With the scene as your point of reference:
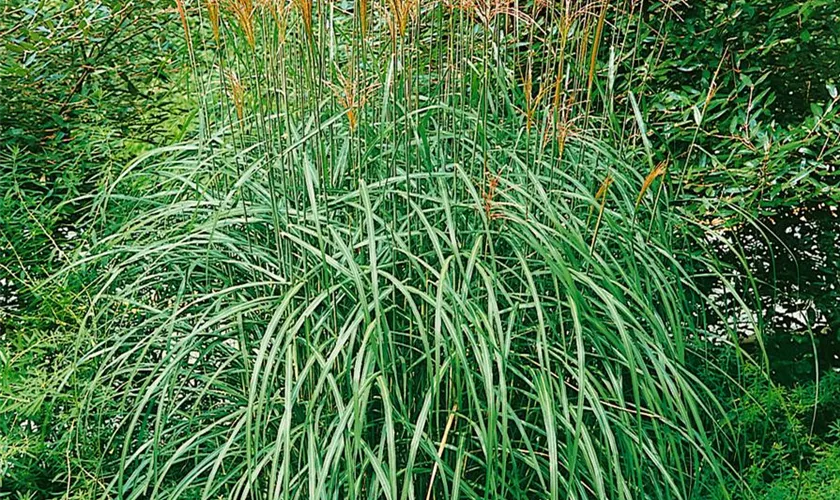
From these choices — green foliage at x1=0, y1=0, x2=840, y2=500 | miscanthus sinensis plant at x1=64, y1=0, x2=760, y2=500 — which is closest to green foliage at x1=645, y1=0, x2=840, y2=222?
green foliage at x1=0, y1=0, x2=840, y2=500

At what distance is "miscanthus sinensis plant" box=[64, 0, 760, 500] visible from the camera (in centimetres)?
233

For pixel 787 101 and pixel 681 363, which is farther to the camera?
pixel 787 101

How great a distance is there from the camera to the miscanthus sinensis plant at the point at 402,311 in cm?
233

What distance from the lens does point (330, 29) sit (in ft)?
10.6

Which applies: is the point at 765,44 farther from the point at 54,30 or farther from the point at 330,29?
the point at 54,30

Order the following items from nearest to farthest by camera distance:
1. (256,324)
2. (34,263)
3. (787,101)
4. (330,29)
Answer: (256,324), (330,29), (34,263), (787,101)

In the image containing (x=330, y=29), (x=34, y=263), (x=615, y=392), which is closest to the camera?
(x=615, y=392)

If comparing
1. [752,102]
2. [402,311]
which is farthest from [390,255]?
[752,102]

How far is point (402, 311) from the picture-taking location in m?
2.60

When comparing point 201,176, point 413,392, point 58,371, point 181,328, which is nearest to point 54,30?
point 201,176

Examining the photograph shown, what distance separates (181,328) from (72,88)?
172 centimetres

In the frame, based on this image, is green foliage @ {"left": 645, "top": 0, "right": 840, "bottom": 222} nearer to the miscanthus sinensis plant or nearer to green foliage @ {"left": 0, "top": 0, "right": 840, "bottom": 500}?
green foliage @ {"left": 0, "top": 0, "right": 840, "bottom": 500}

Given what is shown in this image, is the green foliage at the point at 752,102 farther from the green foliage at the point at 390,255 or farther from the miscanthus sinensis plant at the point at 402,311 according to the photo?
the miscanthus sinensis plant at the point at 402,311

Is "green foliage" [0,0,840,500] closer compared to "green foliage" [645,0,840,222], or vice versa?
"green foliage" [0,0,840,500]
